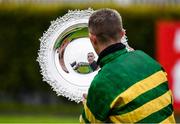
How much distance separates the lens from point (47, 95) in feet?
50.6

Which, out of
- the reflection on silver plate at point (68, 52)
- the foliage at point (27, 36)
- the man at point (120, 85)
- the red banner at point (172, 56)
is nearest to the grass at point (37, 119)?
the foliage at point (27, 36)

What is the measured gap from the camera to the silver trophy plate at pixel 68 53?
4469 mm

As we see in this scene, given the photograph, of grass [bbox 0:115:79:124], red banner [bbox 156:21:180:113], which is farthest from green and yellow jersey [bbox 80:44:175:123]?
red banner [bbox 156:21:180:113]

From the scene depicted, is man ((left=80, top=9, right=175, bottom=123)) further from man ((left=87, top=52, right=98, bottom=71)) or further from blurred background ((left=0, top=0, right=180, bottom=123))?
blurred background ((left=0, top=0, right=180, bottom=123))

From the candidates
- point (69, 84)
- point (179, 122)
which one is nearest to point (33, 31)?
point (179, 122)

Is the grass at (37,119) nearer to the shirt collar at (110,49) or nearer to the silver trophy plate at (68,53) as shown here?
the silver trophy plate at (68,53)

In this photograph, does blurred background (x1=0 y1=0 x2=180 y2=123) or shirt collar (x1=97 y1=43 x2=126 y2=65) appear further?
blurred background (x1=0 y1=0 x2=180 y2=123)

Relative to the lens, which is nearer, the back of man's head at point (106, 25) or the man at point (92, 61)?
the back of man's head at point (106, 25)

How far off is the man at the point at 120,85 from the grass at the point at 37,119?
8.96 m

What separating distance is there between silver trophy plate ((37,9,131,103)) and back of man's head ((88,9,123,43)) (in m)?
0.59

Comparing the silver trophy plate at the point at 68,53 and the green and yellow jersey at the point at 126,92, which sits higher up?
the silver trophy plate at the point at 68,53

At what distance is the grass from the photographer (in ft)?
43.5

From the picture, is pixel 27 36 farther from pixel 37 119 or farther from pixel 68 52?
pixel 68 52

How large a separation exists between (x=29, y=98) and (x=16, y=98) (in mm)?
259
